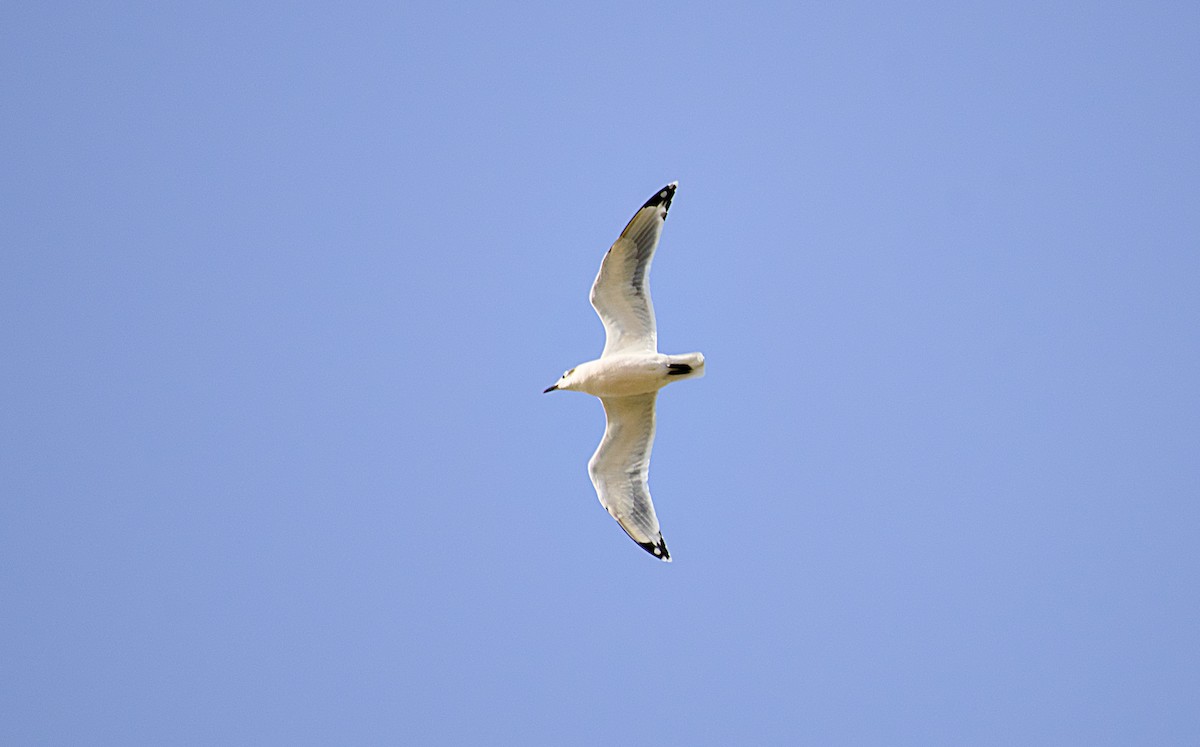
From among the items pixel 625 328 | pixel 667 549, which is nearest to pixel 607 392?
pixel 625 328

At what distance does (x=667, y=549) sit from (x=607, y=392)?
174 cm

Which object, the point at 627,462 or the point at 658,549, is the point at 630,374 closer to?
the point at 627,462

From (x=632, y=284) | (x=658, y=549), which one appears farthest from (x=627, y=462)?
(x=632, y=284)

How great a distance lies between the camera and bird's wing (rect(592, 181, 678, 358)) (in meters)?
15.4

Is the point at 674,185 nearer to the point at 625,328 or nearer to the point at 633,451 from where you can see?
the point at 625,328

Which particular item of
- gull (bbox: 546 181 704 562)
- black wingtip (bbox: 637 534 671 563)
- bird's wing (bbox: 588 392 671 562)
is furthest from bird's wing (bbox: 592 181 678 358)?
black wingtip (bbox: 637 534 671 563)

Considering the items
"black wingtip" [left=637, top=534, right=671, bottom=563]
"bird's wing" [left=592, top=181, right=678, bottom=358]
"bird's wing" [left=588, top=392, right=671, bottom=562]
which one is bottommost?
"black wingtip" [left=637, top=534, right=671, bottom=563]

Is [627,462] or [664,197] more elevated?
[664,197]

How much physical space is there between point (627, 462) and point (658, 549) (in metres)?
0.96

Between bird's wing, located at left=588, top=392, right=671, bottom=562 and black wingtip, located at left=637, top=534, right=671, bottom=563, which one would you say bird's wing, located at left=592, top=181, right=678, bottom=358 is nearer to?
bird's wing, located at left=588, top=392, right=671, bottom=562

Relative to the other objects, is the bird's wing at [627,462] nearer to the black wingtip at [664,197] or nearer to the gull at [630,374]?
the gull at [630,374]

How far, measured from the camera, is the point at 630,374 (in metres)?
15.6

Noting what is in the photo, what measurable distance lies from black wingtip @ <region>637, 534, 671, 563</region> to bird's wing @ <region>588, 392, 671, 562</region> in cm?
9

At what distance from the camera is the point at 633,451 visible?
16.2 metres
